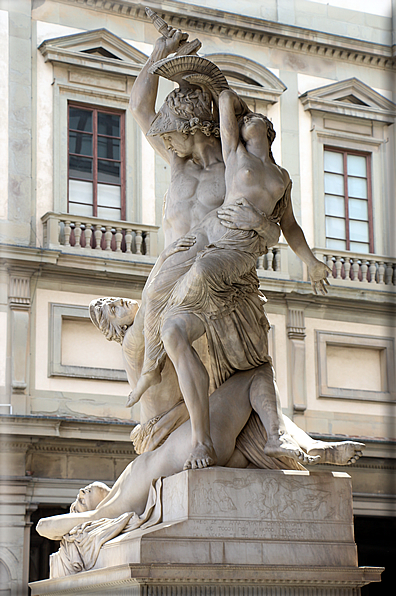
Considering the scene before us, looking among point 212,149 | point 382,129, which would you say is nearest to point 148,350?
point 212,149

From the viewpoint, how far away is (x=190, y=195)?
5227 mm

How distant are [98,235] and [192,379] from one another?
35.9ft

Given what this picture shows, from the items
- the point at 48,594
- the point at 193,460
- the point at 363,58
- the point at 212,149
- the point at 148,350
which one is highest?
the point at 363,58

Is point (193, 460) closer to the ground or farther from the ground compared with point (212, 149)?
closer to the ground

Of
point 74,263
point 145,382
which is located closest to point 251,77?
point 74,263

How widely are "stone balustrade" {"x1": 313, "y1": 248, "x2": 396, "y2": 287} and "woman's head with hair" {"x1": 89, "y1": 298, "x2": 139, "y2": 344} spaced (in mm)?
11418

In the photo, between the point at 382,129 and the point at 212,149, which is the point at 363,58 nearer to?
the point at 382,129

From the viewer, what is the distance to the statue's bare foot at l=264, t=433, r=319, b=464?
14.3 feet

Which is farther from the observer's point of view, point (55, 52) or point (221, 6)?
point (221, 6)

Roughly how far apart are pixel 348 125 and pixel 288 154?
1415 mm

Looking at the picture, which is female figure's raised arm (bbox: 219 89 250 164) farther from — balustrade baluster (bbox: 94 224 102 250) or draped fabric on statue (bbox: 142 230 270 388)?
balustrade baluster (bbox: 94 224 102 250)

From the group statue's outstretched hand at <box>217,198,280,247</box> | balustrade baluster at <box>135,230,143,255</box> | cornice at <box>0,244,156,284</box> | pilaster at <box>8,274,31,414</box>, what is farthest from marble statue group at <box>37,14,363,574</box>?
balustrade baluster at <box>135,230,143,255</box>

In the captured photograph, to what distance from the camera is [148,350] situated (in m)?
4.93

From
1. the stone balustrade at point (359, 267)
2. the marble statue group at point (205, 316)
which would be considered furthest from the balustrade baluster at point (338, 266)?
the marble statue group at point (205, 316)
